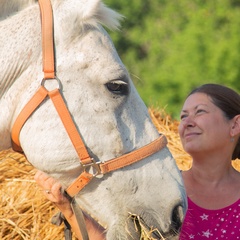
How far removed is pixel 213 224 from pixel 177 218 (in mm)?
748

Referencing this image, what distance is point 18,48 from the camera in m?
3.09

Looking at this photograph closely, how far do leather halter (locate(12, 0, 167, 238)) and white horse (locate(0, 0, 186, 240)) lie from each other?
1.0 inches

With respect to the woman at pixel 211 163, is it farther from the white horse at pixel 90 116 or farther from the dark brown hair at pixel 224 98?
the white horse at pixel 90 116

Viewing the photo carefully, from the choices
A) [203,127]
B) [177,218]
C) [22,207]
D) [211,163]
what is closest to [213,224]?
[211,163]

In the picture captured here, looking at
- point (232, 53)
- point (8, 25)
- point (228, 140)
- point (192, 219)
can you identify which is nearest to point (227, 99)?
point (228, 140)

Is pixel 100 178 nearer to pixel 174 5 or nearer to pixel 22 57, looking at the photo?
pixel 22 57

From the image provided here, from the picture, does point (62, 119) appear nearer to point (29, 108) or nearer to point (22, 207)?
point (29, 108)

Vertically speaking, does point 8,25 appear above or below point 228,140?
above

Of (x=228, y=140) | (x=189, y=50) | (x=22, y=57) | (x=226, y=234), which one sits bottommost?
(x=189, y=50)

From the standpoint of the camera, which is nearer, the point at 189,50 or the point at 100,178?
the point at 100,178

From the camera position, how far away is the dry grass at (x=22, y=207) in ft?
14.2

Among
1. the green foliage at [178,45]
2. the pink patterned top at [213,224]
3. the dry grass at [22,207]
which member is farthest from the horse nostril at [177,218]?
the green foliage at [178,45]

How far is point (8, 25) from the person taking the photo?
3.14 m

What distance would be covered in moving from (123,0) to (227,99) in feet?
67.1
